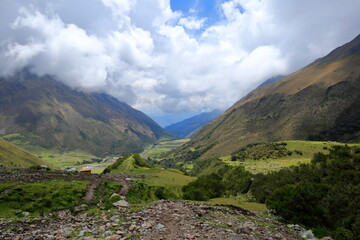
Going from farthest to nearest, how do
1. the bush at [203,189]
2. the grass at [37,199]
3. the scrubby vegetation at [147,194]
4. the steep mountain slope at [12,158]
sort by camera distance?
the steep mountain slope at [12,158], the bush at [203,189], the scrubby vegetation at [147,194], the grass at [37,199]

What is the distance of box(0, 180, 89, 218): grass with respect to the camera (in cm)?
2255

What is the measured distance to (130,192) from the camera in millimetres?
33281

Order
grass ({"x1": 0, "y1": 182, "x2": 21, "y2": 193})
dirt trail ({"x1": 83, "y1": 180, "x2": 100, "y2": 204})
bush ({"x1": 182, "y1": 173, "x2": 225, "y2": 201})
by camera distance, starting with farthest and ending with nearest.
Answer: bush ({"x1": 182, "y1": 173, "x2": 225, "y2": 201}) → dirt trail ({"x1": 83, "y1": 180, "x2": 100, "y2": 204}) → grass ({"x1": 0, "y1": 182, "x2": 21, "y2": 193})

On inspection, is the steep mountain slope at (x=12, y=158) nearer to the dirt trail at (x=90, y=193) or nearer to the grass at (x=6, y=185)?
the grass at (x=6, y=185)

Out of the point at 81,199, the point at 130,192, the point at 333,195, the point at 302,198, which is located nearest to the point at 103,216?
the point at 81,199

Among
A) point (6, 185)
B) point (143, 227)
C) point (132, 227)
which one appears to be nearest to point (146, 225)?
point (143, 227)

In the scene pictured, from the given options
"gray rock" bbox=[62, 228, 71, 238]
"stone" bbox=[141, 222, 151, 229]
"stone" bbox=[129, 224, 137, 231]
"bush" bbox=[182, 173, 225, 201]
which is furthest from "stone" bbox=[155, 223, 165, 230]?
"bush" bbox=[182, 173, 225, 201]

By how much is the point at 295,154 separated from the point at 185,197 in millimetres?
119107

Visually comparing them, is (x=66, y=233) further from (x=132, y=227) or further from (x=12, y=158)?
Answer: (x=12, y=158)

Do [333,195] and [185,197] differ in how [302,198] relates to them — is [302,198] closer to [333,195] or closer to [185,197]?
[333,195]

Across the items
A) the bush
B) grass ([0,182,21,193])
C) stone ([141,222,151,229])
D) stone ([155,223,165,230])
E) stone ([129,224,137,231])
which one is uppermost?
grass ([0,182,21,193])

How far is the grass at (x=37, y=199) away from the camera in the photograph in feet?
74.0

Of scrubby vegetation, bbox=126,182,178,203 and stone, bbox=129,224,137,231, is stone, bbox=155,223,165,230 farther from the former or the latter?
scrubby vegetation, bbox=126,182,178,203

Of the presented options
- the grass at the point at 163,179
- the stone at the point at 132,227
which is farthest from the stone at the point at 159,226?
the grass at the point at 163,179
